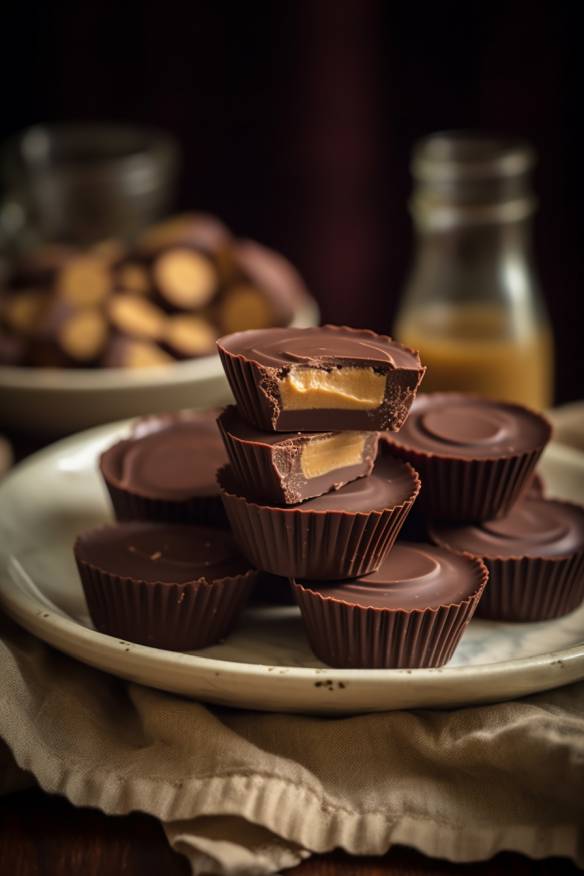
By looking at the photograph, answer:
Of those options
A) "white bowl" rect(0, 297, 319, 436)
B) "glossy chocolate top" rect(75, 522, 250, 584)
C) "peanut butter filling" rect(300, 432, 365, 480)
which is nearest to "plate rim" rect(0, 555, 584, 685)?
"glossy chocolate top" rect(75, 522, 250, 584)

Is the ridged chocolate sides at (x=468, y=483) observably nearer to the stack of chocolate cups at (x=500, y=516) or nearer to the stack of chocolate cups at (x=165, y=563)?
the stack of chocolate cups at (x=500, y=516)

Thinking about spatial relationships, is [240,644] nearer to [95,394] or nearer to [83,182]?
[95,394]

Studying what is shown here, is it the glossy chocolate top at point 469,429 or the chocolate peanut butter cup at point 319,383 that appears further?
the glossy chocolate top at point 469,429

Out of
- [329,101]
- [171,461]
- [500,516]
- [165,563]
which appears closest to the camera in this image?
[165,563]

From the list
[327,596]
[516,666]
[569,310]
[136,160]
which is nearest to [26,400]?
[136,160]

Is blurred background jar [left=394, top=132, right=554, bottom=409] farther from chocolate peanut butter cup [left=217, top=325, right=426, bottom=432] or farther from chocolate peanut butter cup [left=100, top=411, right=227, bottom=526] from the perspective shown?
chocolate peanut butter cup [left=217, top=325, right=426, bottom=432]

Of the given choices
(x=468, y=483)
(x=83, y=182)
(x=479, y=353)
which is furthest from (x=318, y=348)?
(x=83, y=182)

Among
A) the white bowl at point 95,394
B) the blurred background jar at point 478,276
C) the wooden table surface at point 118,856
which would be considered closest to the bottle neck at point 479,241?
the blurred background jar at point 478,276
